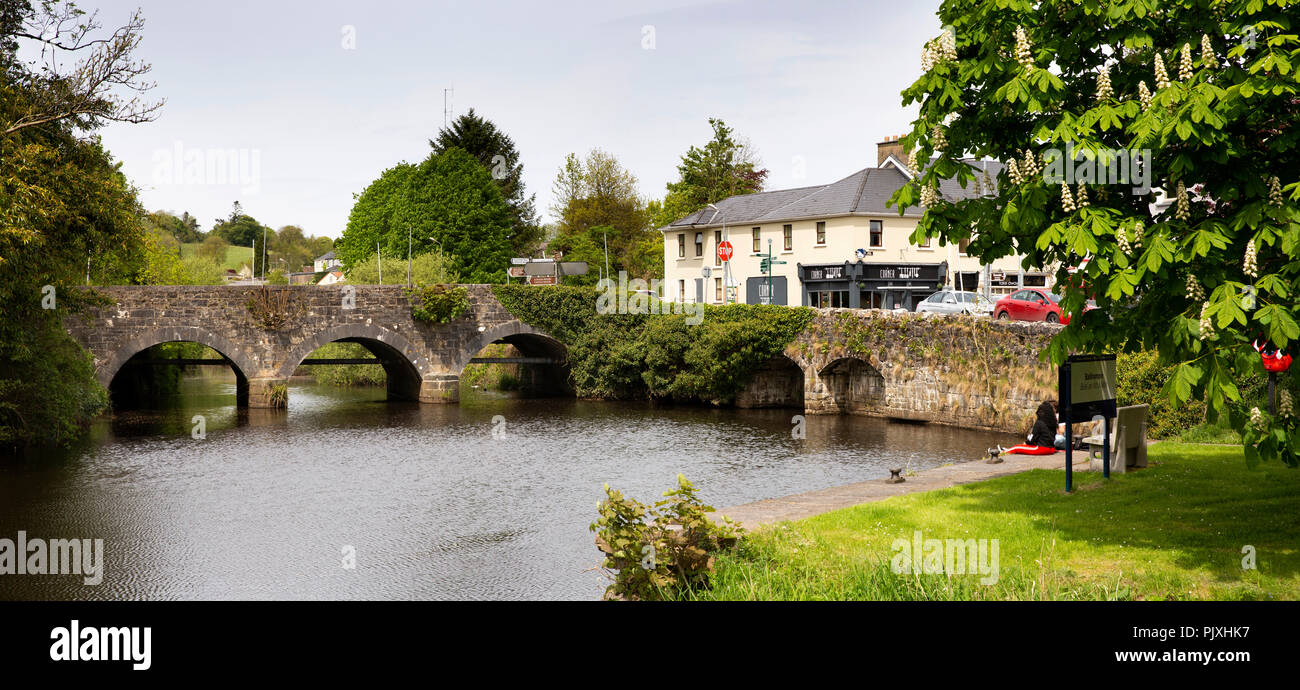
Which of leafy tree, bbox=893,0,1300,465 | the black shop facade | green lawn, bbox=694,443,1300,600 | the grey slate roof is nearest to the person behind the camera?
leafy tree, bbox=893,0,1300,465

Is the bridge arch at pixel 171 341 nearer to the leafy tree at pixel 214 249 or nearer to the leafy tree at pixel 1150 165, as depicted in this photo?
the leafy tree at pixel 1150 165

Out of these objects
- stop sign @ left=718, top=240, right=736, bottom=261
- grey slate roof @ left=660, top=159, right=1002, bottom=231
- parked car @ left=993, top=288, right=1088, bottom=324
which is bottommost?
parked car @ left=993, top=288, right=1088, bottom=324

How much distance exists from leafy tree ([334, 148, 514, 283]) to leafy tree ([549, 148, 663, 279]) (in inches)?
318

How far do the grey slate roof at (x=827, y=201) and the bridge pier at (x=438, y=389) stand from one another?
20232mm

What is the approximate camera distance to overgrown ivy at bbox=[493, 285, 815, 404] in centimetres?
3706

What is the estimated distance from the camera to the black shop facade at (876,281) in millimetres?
49094

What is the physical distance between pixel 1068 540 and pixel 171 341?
3411 cm

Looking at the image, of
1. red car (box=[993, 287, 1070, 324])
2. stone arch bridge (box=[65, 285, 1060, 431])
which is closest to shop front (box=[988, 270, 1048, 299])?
stone arch bridge (box=[65, 285, 1060, 431])

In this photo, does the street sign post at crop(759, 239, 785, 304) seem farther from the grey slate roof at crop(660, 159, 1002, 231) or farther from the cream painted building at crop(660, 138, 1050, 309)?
the grey slate roof at crop(660, 159, 1002, 231)

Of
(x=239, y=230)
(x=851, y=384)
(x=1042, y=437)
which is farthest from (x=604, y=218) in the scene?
(x=239, y=230)

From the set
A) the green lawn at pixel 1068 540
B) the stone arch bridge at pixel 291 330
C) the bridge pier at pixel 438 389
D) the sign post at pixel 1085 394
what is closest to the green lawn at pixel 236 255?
the stone arch bridge at pixel 291 330

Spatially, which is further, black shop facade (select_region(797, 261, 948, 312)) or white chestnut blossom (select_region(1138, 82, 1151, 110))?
black shop facade (select_region(797, 261, 948, 312))

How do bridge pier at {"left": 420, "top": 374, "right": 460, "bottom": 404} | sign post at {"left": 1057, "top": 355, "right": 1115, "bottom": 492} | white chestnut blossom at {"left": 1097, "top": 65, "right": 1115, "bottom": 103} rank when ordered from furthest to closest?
bridge pier at {"left": 420, "top": 374, "right": 460, "bottom": 404} < sign post at {"left": 1057, "top": 355, "right": 1115, "bottom": 492} < white chestnut blossom at {"left": 1097, "top": 65, "right": 1115, "bottom": 103}
